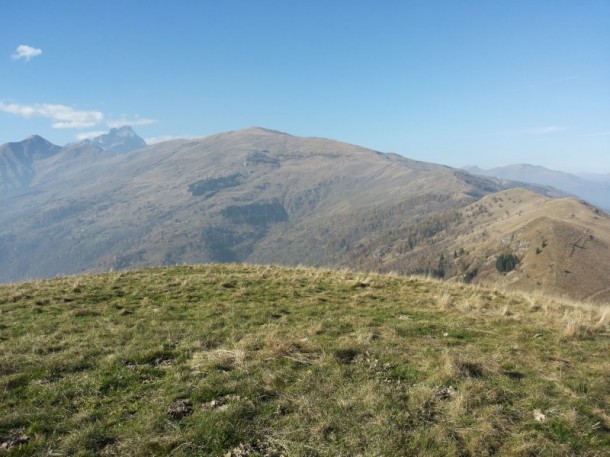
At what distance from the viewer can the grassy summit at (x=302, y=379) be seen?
277 inches

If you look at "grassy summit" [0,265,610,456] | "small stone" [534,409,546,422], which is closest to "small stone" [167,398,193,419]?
"grassy summit" [0,265,610,456]

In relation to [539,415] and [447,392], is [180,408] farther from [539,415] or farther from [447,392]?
[539,415]

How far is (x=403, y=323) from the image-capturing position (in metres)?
13.7

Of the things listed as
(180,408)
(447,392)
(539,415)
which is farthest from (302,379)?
(539,415)

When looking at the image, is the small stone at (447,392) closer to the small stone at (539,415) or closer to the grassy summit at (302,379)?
the grassy summit at (302,379)

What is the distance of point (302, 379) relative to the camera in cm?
914

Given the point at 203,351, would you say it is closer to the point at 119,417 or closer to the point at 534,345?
the point at 119,417

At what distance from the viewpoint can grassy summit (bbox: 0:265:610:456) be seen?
703 centimetres

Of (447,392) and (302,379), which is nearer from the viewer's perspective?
(447,392)

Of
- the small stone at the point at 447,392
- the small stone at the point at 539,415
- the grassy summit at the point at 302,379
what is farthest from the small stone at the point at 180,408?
the small stone at the point at 539,415

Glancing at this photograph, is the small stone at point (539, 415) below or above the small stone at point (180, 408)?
above

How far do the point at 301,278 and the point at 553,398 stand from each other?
15.5m

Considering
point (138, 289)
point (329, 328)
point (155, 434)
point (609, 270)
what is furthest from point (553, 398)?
point (609, 270)

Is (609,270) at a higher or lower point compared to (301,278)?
lower
